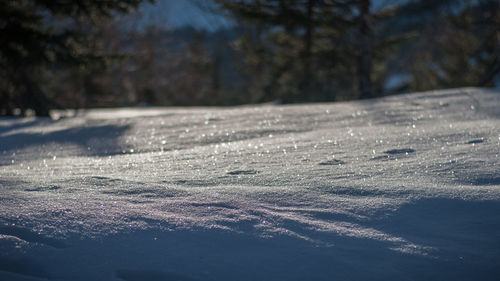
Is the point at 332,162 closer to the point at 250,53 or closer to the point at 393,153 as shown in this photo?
the point at 393,153

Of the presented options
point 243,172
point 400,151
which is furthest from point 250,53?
point 243,172

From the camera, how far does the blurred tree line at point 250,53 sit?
5.89 meters

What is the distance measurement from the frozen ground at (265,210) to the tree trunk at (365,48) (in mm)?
5530

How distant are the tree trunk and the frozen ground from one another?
18.1ft

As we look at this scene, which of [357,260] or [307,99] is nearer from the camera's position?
[357,260]

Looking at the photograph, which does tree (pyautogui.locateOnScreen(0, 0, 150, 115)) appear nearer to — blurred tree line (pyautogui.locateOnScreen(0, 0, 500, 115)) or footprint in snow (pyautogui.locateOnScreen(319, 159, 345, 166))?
blurred tree line (pyautogui.locateOnScreen(0, 0, 500, 115))

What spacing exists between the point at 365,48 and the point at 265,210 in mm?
6930

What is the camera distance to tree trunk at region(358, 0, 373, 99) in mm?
7149

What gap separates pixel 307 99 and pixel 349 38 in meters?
2.22

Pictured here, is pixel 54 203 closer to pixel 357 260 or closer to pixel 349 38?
pixel 357 260

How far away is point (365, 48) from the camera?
736 cm

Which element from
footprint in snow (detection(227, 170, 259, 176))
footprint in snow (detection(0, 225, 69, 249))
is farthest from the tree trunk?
footprint in snow (detection(0, 225, 69, 249))

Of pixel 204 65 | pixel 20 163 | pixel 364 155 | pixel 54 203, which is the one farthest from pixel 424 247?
pixel 204 65

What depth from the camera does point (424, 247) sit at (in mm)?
986
